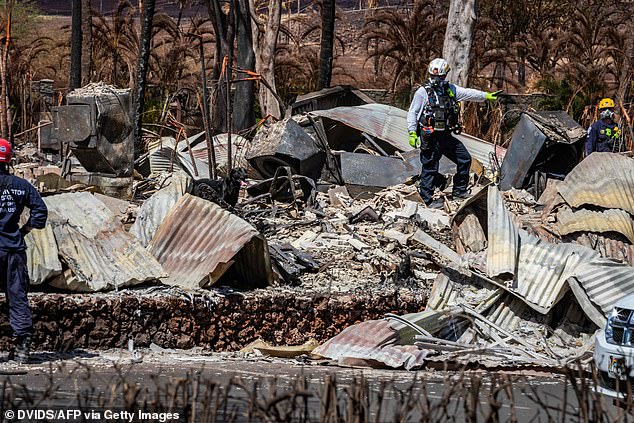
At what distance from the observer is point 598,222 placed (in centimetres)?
1034

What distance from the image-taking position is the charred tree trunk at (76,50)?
2269 centimetres

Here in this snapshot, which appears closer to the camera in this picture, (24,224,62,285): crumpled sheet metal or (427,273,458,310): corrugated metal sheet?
(24,224,62,285): crumpled sheet metal

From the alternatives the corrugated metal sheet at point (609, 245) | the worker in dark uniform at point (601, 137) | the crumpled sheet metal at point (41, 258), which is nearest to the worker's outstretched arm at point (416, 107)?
the worker in dark uniform at point (601, 137)

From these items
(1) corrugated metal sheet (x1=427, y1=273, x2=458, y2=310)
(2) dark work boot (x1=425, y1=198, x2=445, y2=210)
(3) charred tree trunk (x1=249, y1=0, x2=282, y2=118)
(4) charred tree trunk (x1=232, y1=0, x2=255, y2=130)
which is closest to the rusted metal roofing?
(1) corrugated metal sheet (x1=427, y1=273, x2=458, y2=310)

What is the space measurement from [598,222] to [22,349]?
5.88m

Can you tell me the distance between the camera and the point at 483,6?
3341 cm

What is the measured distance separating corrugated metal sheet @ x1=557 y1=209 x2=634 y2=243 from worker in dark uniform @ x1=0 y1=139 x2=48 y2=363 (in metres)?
5.49

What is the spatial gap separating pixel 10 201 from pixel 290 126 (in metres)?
6.48

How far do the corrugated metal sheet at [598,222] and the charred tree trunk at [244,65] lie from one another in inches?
418

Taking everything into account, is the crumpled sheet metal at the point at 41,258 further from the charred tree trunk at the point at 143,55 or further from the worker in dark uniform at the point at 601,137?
the charred tree trunk at the point at 143,55

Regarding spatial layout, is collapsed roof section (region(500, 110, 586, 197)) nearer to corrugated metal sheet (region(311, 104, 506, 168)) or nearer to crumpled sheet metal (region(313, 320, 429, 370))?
corrugated metal sheet (region(311, 104, 506, 168))

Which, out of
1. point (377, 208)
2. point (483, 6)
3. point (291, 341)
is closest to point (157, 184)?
point (377, 208)

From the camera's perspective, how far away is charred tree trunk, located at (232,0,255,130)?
20.2m

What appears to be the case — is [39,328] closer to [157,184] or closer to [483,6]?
[157,184]
